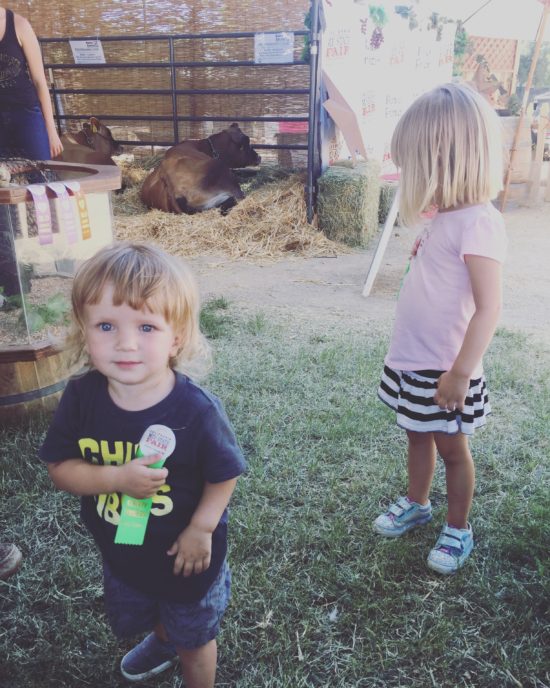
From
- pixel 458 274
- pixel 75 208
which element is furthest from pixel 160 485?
pixel 75 208

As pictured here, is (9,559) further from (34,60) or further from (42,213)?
(34,60)

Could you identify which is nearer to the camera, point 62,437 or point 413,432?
point 62,437

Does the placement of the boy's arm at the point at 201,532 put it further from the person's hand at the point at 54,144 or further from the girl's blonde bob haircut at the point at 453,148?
the person's hand at the point at 54,144

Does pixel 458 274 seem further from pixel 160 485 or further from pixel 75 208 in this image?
pixel 75 208

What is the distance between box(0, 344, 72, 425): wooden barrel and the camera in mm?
2664

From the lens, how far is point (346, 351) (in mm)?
3701

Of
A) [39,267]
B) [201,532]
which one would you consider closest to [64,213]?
[39,267]

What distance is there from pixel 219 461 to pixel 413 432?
99cm

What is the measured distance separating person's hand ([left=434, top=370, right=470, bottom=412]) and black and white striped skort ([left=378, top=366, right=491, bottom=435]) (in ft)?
0.25

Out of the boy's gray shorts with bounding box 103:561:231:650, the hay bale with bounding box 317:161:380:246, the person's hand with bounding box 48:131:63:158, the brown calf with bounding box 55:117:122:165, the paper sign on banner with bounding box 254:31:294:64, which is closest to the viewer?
the boy's gray shorts with bounding box 103:561:231:650

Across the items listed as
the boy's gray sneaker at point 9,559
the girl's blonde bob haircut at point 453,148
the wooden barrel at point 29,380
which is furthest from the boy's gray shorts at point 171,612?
the wooden barrel at point 29,380

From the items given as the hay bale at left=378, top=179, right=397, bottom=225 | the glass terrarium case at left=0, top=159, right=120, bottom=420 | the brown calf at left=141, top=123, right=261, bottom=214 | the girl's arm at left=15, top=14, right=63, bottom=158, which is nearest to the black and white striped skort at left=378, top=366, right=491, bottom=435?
the glass terrarium case at left=0, top=159, right=120, bottom=420

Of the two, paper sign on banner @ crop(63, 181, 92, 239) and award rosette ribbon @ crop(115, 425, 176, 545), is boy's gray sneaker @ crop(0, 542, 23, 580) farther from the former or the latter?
paper sign on banner @ crop(63, 181, 92, 239)

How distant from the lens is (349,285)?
5285mm
